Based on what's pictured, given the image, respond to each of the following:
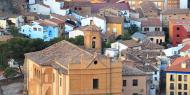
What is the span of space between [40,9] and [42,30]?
30.9 feet

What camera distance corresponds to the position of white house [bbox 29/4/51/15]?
9256cm

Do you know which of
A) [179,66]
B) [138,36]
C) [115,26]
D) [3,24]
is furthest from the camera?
[115,26]

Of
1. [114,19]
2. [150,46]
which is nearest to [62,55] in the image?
[150,46]

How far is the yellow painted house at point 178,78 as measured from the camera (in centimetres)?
6725

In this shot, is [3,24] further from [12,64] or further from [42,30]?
[12,64]

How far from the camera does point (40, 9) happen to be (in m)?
93.0

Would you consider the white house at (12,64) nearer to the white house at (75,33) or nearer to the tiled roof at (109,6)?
the white house at (75,33)

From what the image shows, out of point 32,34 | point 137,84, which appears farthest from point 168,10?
point 137,84

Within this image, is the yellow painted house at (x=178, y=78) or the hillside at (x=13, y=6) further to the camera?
the hillside at (x=13, y=6)

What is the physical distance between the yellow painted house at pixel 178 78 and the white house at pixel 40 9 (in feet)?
88.8

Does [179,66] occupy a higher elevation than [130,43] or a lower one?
lower

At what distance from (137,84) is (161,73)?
11249mm

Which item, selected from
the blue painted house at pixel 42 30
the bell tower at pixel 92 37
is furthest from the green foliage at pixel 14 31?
the bell tower at pixel 92 37

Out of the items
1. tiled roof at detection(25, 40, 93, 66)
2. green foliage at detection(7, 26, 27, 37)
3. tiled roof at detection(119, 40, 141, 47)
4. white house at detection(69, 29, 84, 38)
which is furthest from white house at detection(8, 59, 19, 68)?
tiled roof at detection(25, 40, 93, 66)
